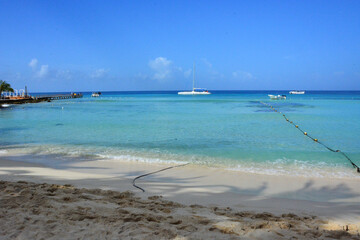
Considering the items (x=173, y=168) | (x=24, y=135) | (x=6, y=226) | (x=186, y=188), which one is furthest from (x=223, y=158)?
(x=24, y=135)

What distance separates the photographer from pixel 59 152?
30.4 feet

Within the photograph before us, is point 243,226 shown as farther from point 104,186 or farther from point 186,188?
point 104,186

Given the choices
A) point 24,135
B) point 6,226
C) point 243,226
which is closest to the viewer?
point 6,226

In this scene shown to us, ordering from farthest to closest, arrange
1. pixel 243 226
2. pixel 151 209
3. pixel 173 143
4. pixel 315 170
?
pixel 173 143 < pixel 315 170 < pixel 151 209 < pixel 243 226

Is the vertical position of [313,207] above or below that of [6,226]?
below

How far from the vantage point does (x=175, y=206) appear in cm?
413

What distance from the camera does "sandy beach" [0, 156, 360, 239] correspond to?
10.3 ft

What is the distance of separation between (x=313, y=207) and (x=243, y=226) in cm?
171

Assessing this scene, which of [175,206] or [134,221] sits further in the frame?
[175,206]

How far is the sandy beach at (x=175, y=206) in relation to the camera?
3154 mm

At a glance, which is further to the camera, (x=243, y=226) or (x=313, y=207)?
(x=313, y=207)

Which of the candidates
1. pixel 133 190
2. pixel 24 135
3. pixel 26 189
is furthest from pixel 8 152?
pixel 133 190

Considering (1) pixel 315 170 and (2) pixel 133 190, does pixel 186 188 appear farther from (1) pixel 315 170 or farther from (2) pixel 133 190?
(1) pixel 315 170

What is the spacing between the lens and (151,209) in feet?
12.8
